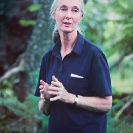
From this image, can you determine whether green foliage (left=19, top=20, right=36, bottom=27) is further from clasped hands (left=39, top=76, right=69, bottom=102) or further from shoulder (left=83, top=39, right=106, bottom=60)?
clasped hands (left=39, top=76, right=69, bottom=102)

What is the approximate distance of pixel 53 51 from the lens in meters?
1.41

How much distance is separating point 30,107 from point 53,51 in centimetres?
168

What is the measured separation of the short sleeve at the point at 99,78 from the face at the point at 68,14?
271mm

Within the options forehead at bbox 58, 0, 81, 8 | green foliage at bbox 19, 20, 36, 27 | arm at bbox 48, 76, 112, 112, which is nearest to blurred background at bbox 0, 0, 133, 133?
green foliage at bbox 19, 20, 36, 27

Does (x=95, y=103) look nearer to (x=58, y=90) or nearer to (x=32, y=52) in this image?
(x=58, y=90)

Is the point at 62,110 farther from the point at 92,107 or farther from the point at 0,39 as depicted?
the point at 0,39

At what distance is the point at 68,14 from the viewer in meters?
1.26

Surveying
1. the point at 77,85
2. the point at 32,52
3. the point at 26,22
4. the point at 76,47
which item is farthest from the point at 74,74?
the point at 26,22

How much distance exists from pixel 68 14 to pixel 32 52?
2.14 m

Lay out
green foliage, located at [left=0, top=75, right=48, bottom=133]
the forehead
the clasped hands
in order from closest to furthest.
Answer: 1. the clasped hands
2. the forehead
3. green foliage, located at [left=0, top=75, right=48, bottom=133]

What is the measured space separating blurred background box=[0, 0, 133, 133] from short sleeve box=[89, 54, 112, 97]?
0.87 m

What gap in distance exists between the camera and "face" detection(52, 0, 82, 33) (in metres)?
1.26

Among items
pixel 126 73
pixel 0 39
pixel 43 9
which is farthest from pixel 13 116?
pixel 126 73

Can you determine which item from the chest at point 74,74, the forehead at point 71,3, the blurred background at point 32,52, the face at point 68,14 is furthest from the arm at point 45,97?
the blurred background at point 32,52
